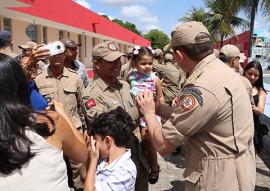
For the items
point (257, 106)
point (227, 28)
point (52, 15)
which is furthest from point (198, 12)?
point (257, 106)

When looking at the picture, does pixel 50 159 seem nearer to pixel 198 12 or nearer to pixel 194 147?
pixel 194 147

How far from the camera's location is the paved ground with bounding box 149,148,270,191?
13.4ft

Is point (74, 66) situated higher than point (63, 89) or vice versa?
point (74, 66)

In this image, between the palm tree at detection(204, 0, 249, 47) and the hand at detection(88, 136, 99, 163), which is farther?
the palm tree at detection(204, 0, 249, 47)

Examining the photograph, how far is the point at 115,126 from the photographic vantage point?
6.89ft

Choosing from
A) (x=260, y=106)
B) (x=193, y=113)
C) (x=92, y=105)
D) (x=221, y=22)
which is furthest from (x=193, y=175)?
(x=221, y=22)

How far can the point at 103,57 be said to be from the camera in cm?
246

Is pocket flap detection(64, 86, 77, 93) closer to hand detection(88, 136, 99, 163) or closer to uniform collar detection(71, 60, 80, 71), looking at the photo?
uniform collar detection(71, 60, 80, 71)

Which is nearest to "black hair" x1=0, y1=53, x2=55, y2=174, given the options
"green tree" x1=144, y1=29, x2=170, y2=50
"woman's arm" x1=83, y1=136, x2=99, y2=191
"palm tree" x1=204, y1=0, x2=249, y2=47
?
"woman's arm" x1=83, y1=136, x2=99, y2=191

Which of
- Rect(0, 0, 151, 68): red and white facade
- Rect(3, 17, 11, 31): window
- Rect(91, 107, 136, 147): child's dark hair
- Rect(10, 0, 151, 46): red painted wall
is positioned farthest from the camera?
Rect(3, 17, 11, 31): window

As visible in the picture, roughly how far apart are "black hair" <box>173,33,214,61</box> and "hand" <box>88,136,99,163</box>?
0.84 meters

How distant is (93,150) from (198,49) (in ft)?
3.04

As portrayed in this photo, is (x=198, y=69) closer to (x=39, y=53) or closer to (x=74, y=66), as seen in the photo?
(x=39, y=53)

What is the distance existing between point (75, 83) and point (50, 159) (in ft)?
Answer: 7.62
